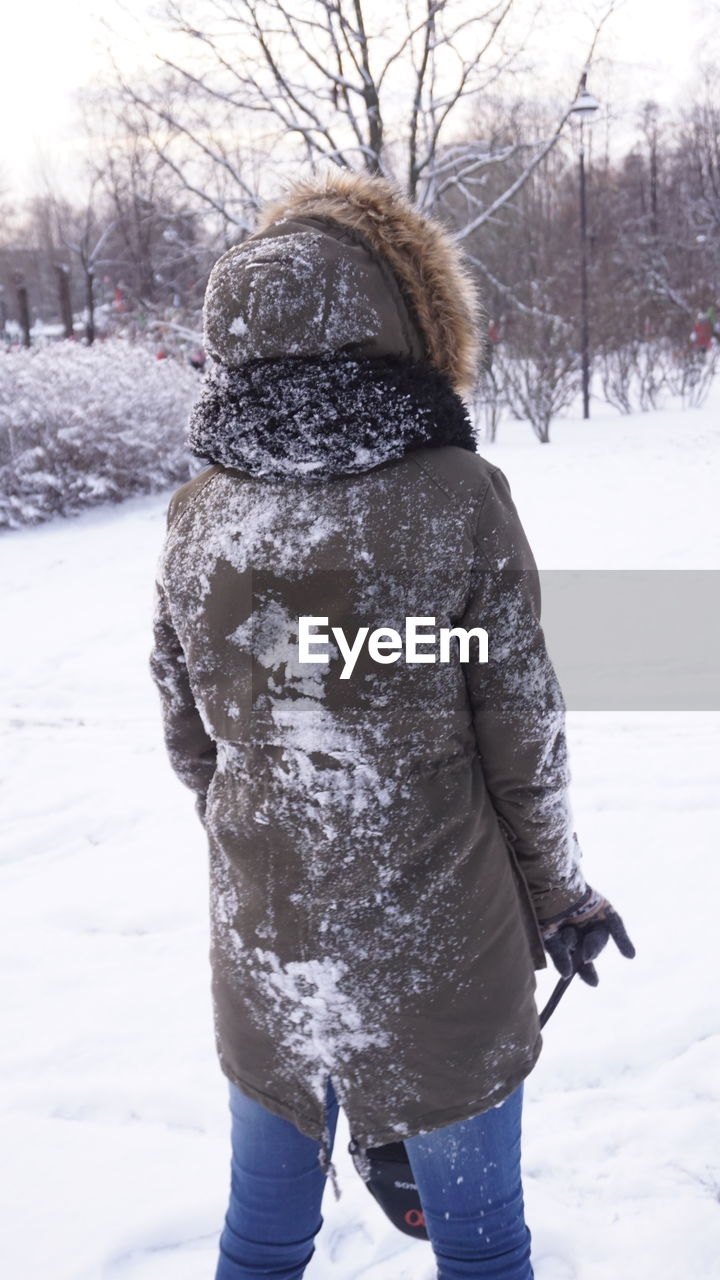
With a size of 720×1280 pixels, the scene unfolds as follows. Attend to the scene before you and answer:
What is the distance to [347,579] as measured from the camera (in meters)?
1.02

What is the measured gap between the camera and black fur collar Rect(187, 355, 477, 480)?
1007mm

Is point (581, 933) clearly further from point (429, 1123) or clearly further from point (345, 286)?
point (345, 286)

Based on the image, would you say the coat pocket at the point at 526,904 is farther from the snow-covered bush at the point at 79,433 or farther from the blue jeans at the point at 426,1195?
the snow-covered bush at the point at 79,433

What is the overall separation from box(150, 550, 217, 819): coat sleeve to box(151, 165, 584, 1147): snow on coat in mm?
106

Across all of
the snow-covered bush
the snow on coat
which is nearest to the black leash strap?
the snow on coat

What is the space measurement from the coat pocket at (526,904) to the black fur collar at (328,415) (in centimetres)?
48

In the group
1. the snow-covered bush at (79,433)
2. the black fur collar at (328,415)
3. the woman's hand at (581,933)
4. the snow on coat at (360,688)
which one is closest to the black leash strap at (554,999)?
the woman's hand at (581,933)

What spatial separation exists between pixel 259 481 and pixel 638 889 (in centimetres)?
211

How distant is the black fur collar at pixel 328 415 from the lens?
1007 mm

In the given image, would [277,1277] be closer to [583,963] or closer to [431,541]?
[583,963]

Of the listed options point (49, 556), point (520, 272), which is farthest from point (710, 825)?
point (520, 272)

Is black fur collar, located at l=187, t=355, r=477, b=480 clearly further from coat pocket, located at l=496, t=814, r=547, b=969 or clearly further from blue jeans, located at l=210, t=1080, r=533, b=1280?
blue jeans, located at l=210, t=1080, r=533, b=1280

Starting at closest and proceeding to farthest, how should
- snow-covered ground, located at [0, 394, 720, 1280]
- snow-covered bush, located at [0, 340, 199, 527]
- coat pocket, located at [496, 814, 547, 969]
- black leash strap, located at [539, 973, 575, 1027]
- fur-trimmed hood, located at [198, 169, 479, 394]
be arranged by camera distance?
fur-trimmed hood, located at [198, 169, 479, 394] → coat pocket, located at [496, 814, 547, 969] → black leash strap, located at [539, 973, 575, 1027] → snow-covered ground, located at [0, 394, 720, 1280] → snow-covered bush, located at [0, 340, 199, 527]

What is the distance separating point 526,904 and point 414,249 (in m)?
0.82
